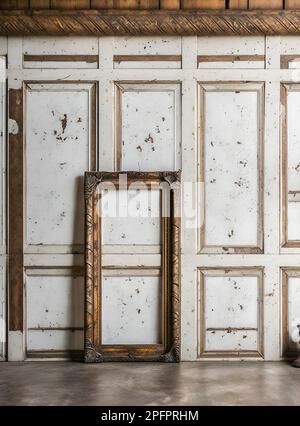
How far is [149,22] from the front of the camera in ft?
13.2

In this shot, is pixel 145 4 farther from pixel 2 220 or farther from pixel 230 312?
pixel 230 312

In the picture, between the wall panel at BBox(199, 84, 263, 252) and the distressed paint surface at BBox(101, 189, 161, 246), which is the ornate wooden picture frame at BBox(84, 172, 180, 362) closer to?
the distressed paint surface at BBox(101, 189, 161, 246)

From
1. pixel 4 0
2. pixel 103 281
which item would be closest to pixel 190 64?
pixel 4 0

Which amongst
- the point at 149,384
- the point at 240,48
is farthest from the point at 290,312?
the point at 240,48

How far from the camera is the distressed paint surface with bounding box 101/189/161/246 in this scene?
4.11 meters

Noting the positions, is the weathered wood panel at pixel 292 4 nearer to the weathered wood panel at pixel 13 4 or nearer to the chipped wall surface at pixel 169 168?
the chipped wall surface at pixel 169 168

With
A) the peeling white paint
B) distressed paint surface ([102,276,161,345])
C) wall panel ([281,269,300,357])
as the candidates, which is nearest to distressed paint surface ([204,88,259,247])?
wall panel ([281,269,300,357])

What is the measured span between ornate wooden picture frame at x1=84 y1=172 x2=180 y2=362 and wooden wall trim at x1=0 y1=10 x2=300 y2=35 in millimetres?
1163

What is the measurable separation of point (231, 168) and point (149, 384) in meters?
1.81

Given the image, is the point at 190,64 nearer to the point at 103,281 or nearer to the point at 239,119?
the point at 239,119

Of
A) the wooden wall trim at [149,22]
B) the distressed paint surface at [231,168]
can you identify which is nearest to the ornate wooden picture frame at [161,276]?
the distressed paint surface at [231,168]

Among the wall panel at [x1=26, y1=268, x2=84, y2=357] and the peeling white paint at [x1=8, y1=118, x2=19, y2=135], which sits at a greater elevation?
the peeling white paint at [x1=8, y1=118, x2=19, y2=135]

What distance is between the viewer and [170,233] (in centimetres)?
409

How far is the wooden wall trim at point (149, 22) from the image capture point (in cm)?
402
